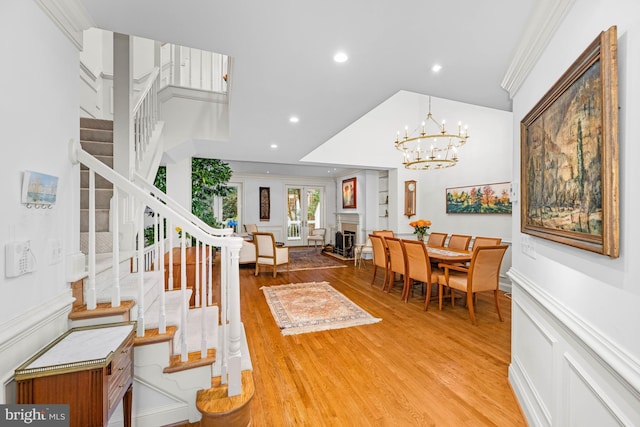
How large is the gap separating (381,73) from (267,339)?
2613mm

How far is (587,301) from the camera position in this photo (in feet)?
3.56

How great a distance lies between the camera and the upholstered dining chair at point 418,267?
11.6ft

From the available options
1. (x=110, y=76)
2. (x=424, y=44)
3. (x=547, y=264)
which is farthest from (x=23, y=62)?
(x=110, y=76)

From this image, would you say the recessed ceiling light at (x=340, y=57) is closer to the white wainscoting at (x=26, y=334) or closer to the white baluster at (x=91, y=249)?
the white baluster at (x=91, y=249)

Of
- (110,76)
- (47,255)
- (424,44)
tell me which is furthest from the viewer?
(110,76)

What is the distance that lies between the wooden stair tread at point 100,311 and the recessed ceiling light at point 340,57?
6.71 feet

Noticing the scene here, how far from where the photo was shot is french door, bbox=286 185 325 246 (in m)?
9.80

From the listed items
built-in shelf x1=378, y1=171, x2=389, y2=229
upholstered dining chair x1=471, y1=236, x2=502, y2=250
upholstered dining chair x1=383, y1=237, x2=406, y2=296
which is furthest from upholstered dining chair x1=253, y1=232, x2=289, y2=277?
upholstered dining chair x1=471, y1=236, x2=502, y2=250

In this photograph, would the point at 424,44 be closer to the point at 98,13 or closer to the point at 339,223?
the point at 98,13

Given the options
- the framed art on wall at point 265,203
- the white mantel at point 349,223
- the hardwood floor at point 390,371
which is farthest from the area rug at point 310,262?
the hardwood floor at point 390,371

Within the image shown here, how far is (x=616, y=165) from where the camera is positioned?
2.92ft

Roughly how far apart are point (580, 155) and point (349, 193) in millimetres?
6939

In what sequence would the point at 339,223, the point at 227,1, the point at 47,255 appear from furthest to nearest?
the point at 339,223
the point at 227,1
the point at 47,255

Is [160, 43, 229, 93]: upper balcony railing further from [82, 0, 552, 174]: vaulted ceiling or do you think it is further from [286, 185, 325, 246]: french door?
[286, 185, 325, 246]: french door
